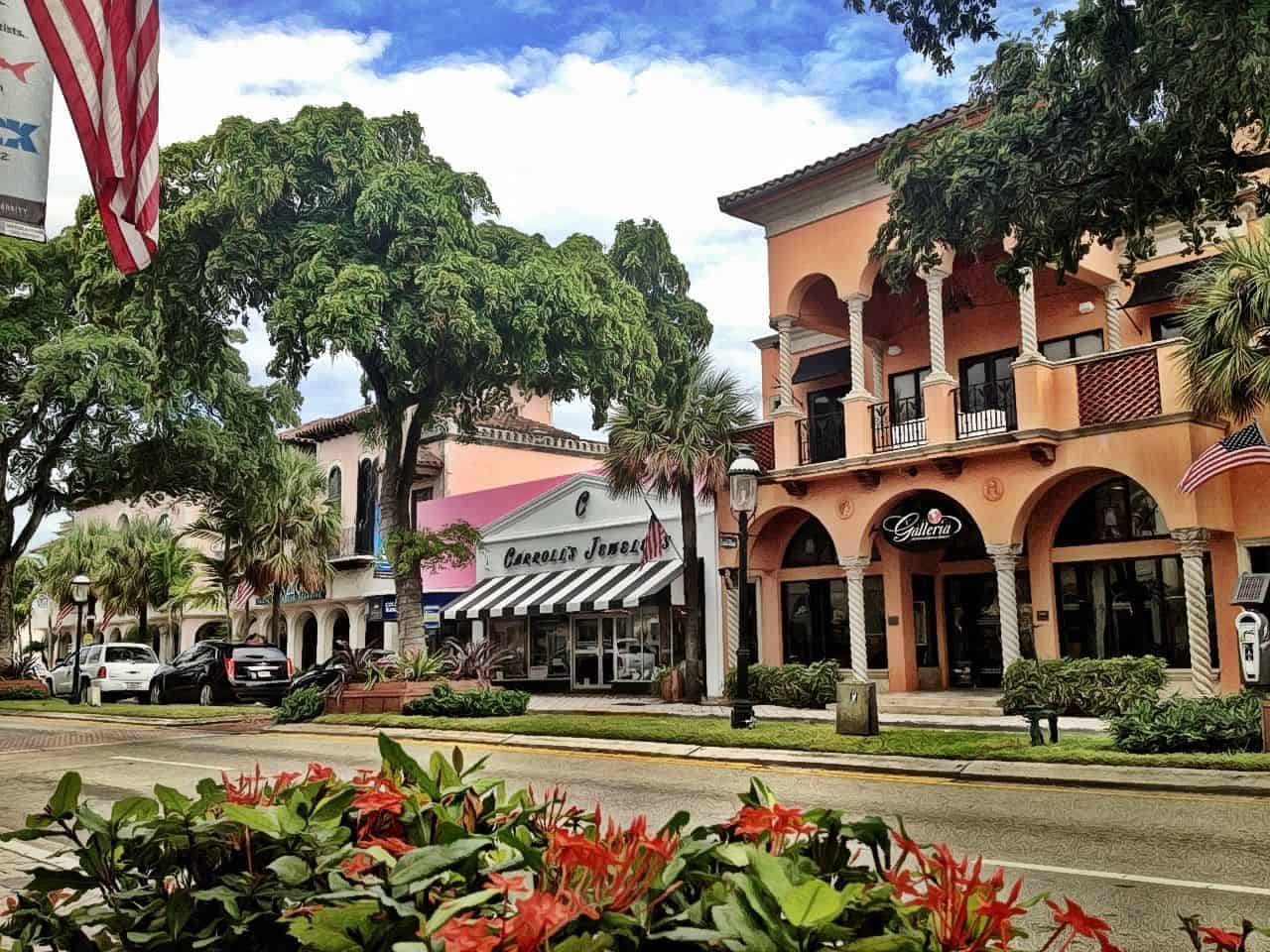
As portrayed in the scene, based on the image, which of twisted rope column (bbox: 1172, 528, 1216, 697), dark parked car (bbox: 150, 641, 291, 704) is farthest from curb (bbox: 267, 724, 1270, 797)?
dark parked car (bbox: 150, 641, 291, 704)

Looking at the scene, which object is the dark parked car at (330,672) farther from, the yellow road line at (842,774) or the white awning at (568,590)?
the yellow road line at (842,774)

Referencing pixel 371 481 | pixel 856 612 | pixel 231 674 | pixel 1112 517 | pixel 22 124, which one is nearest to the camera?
pixel 22 124

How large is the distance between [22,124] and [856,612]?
69.3 feet

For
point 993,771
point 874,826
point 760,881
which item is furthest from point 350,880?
point 993,771

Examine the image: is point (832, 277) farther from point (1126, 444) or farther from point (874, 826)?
point (874, 826)

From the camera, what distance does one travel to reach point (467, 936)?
184 centimetres

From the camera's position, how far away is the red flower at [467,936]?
1.80m

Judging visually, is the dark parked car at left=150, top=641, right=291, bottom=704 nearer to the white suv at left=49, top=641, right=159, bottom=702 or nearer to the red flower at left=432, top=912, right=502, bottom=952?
the white suv at left=49, top=641, right=159, bottom=702

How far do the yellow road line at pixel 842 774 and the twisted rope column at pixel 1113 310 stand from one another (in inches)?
541

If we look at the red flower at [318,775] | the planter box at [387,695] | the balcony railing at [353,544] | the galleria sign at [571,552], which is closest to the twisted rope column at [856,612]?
the galleria sign at [571,552]

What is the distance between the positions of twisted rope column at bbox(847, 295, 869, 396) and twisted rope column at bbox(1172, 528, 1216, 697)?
722 centimetres

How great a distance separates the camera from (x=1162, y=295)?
22.2 metres

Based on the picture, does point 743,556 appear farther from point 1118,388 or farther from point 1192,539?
point 1118,388

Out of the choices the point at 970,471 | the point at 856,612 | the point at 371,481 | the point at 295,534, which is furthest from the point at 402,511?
the point at 371,481
